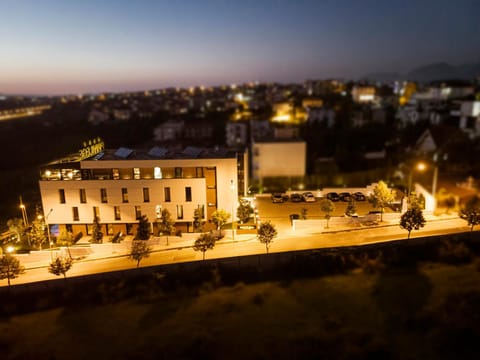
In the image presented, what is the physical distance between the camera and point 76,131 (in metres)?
99.5

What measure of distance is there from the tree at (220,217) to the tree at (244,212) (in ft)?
3.72

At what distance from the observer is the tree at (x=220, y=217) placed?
27047 millimetres

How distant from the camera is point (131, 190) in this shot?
92.2 ft

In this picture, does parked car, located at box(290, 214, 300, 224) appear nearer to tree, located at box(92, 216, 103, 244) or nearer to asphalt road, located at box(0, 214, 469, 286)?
asphalt road, located at box(0, 214, 469, 286)

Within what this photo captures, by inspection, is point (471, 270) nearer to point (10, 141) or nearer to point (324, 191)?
point (324, 191)

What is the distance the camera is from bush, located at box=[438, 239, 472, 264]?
22875 millimetres

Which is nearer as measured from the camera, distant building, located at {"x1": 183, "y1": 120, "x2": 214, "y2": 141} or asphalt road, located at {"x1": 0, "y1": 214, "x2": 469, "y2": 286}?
asphalt road, located at {"x1": 0, "y1": 214, "x2": 469, "y2": 286}

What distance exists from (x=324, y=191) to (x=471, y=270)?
15025mm

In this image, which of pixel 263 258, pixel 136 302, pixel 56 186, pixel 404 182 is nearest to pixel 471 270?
pixel 263 258

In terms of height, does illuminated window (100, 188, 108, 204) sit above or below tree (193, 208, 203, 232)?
above

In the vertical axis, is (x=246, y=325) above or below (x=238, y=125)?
below

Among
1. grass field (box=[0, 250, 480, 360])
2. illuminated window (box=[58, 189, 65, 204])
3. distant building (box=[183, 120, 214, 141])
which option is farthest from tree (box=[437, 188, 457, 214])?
distant building (box=[183, 120, 214, 141])

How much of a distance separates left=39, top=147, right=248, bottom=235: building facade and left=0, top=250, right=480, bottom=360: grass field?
8.09m

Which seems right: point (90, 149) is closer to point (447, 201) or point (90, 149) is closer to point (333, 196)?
point (333, 196)
